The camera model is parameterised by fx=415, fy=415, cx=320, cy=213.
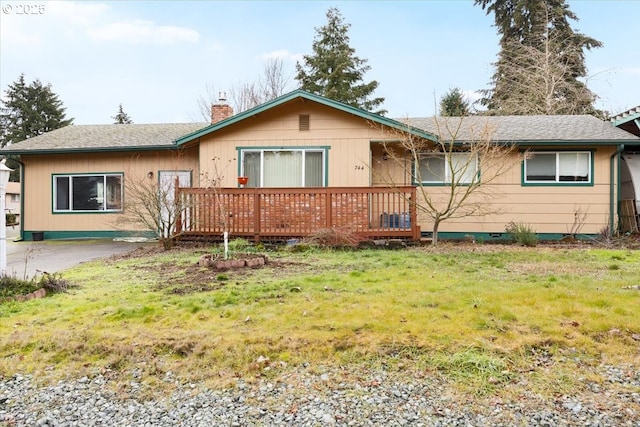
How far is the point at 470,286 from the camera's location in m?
4.91

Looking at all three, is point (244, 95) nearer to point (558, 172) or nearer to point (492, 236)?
point (492, 236)

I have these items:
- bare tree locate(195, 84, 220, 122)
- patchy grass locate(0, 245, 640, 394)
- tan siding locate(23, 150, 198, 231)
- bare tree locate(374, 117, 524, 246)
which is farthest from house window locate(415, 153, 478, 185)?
bare tree locate(195, 84, 220, 122)

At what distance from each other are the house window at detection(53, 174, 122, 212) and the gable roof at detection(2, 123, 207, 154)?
92 cm

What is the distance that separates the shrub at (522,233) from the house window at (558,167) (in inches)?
46.9

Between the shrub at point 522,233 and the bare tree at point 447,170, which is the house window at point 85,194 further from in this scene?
the shrub at point 522,233

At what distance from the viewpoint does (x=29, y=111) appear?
36281 millimetres

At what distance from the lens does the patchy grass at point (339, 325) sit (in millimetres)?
3027

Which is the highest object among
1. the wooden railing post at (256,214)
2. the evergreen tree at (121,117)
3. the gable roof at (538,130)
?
the evergreen tree at (121,117)

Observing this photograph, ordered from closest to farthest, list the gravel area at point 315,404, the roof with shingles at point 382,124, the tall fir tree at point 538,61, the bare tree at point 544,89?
the gravel area at point 315,404, the roof with shingles at point 382,124, the bare tree at point 544,89, the tall fir tree at point 538,61

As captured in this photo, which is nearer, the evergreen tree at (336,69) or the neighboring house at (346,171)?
the neighboring house at (346,171)

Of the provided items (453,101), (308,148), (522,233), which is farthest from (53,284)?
(453,101)

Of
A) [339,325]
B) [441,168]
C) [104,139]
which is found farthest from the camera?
[104,139]

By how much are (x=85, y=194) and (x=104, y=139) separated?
179 cm

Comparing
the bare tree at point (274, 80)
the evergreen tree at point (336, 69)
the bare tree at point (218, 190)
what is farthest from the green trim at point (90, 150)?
the bare tree at point (274, 80)
